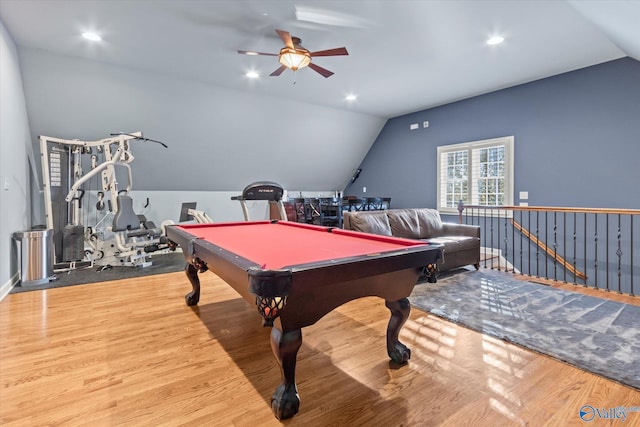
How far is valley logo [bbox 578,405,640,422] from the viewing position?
147cm

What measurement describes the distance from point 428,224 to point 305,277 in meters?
3.89

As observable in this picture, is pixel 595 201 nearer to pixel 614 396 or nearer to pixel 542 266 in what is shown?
pixel 542 266

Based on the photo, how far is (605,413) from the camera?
1500 millimetres

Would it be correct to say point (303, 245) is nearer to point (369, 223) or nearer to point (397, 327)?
point (397, 327)

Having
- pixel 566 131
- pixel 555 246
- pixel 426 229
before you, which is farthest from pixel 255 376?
pixel 566 131

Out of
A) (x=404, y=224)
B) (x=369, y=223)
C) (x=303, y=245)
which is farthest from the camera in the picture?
(x=404, y=224)

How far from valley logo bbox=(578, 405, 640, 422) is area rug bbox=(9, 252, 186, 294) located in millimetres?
4598

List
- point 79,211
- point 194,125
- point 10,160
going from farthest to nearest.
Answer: point 194,125, point 79,211, point 10,160

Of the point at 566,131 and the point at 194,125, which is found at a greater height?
the point at 194,125

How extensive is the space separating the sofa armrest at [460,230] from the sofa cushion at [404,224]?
1.75 ft

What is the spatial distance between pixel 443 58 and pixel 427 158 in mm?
2880

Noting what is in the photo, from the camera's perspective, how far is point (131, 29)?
348cm

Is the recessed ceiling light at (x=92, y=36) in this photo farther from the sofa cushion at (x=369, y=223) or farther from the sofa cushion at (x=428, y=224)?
the sofa cushion at (x=428, y=224)

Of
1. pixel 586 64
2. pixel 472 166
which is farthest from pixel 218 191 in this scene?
pixel 586 64
